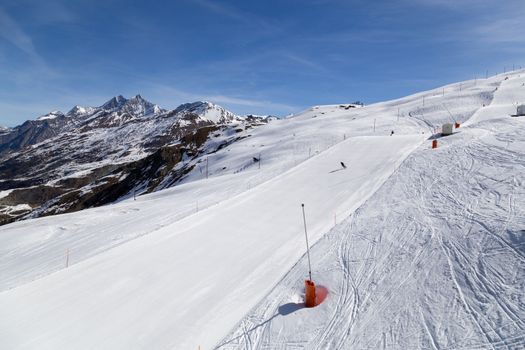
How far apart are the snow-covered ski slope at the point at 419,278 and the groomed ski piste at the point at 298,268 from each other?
0.14ft

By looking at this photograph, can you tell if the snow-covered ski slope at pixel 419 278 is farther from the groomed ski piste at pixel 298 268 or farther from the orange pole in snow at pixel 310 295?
the orange pole in snow at pixel 310 295

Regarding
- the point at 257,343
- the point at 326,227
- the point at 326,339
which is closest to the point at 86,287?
the point at 257,343

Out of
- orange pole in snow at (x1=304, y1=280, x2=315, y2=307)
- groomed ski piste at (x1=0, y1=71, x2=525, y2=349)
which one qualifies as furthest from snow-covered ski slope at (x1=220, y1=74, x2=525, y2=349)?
orange pole in snow at (x1=304, y1=280, x2=315, y2=307)

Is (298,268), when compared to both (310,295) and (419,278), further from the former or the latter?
(419,278)

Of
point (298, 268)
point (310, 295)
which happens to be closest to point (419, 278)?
point (310, 295)

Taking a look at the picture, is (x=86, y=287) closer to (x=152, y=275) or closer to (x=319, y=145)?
(x=152, y=275)

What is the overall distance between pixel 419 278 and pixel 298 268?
15.2ft

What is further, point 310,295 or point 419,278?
point 310,295

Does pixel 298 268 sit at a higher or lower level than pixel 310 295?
lower

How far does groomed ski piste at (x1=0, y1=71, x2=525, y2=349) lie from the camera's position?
8.72 meters

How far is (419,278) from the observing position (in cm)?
998

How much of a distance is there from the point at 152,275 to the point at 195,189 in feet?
59.0

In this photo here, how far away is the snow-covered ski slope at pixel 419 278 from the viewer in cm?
790

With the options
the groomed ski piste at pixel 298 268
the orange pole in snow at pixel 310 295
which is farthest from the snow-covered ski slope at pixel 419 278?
the orange pole in snow at pixel 310 295
